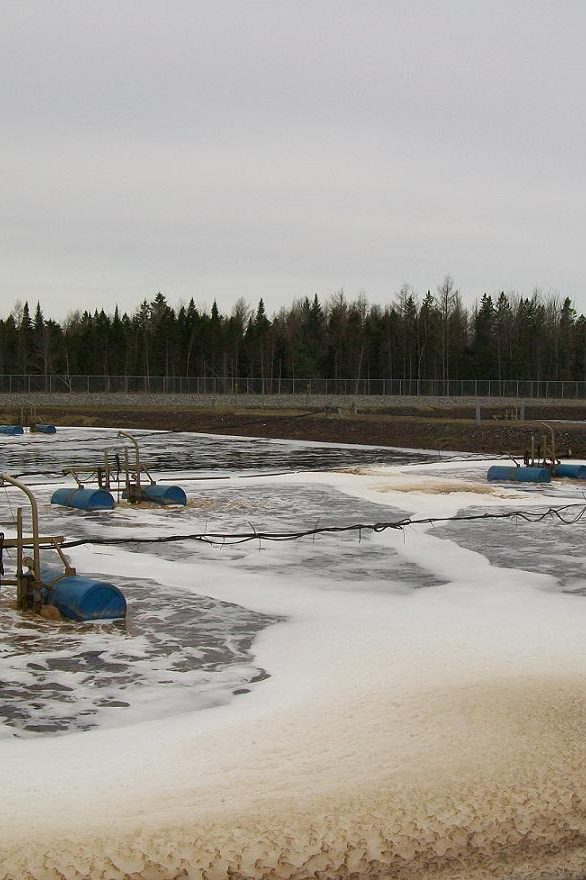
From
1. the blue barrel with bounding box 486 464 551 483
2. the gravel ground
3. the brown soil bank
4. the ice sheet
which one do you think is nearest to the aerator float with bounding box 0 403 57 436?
the brown soil bank

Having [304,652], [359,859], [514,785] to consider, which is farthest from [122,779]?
[304,652]

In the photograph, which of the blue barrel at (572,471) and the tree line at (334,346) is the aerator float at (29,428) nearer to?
the blue barrel at (572,471)

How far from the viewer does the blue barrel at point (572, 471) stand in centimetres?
2300

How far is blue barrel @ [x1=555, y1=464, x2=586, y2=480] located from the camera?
23.0 metres

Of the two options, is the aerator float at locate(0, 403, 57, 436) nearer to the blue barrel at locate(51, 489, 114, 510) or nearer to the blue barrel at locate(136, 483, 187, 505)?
the blue barrel at locate(51, 489, 114, 510)

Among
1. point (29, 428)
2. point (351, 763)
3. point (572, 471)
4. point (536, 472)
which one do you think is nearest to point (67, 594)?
point (351, 763)

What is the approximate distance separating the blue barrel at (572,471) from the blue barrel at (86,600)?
15.5m

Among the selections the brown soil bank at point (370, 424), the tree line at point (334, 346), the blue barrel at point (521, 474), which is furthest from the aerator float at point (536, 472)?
the tree line at point (334, 346)

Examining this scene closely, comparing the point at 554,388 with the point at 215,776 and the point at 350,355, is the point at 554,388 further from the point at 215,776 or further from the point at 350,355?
the point at 215,776

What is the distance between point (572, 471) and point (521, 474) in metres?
1.70

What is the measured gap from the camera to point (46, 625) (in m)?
9.43

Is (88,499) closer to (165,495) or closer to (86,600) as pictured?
(165,495)

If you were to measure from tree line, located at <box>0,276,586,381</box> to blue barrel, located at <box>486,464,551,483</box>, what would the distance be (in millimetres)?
77075

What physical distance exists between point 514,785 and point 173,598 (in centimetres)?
550
